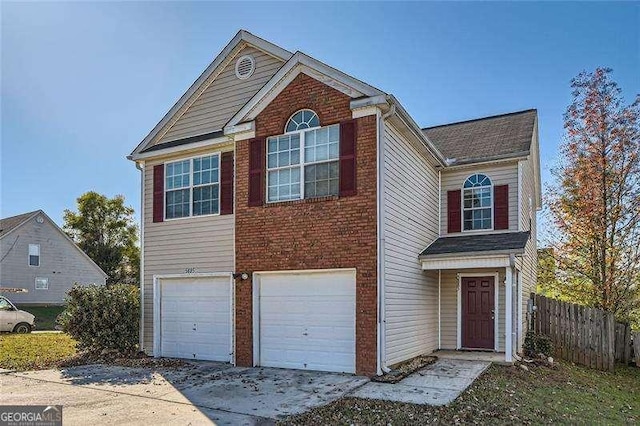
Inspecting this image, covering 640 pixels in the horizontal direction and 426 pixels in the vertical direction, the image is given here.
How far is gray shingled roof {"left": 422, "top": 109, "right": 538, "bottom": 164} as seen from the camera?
13.4 meters

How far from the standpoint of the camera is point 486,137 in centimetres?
1474

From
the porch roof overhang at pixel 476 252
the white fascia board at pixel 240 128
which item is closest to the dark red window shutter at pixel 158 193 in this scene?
the white fascia board at pixel 240 128

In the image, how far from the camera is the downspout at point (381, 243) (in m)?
9.59

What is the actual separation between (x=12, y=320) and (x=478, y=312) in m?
18.3

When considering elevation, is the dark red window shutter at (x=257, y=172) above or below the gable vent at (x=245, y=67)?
below

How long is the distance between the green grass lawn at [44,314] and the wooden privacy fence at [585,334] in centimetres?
2167

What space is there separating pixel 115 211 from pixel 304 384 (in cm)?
3684

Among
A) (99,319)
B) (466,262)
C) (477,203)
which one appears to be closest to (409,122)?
(466,262)

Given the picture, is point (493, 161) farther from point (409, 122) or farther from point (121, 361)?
point (121, 361)

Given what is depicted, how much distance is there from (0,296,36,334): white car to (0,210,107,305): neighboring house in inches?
351

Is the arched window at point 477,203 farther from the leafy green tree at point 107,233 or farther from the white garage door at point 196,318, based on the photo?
the leafy green tree at point 107,233

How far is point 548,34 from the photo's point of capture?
12.6 meters

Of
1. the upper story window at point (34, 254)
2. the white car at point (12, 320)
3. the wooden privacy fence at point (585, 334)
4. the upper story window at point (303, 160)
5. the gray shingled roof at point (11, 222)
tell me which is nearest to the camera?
the upper story window at point (303, 160)

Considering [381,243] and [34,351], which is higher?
[381,243]
